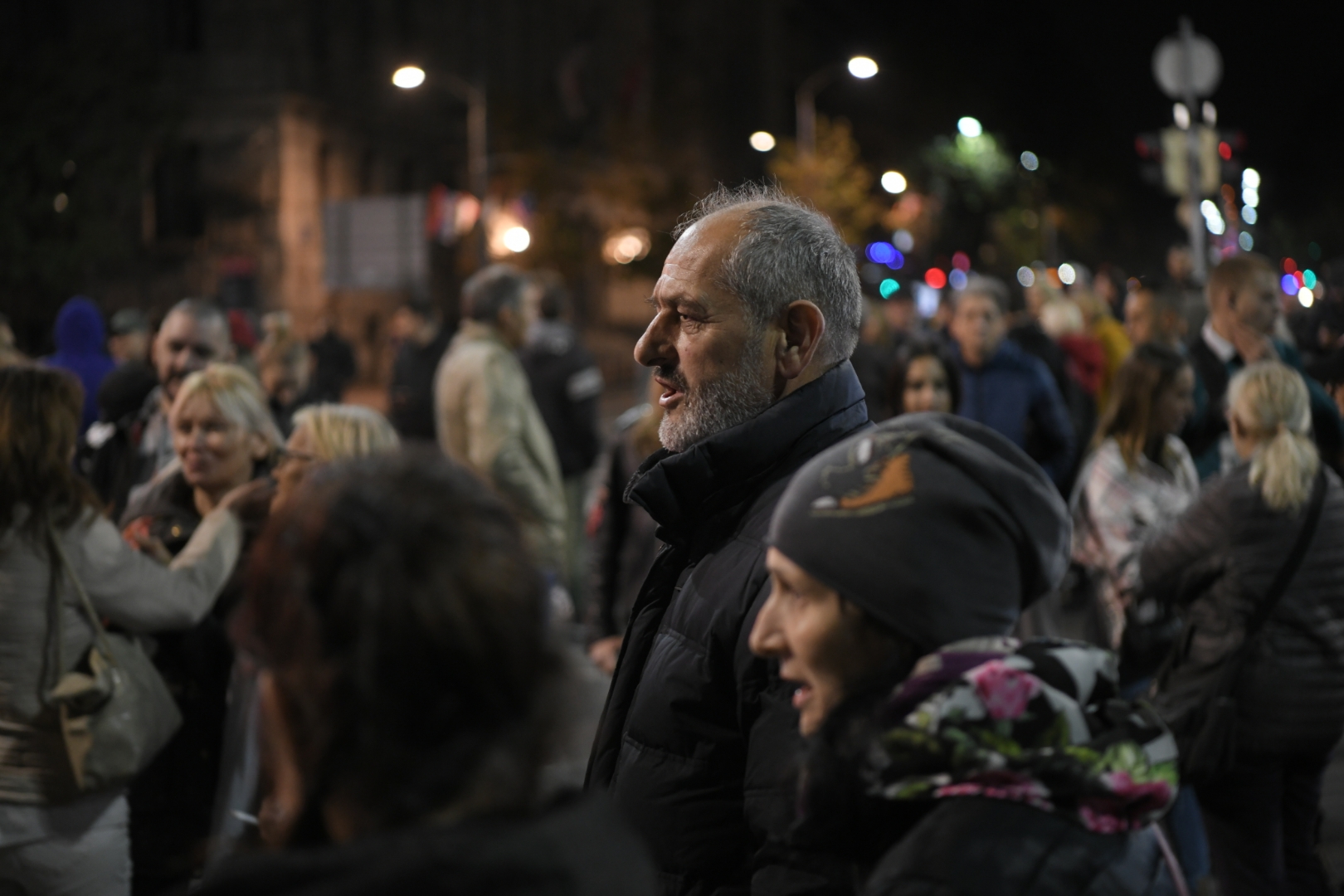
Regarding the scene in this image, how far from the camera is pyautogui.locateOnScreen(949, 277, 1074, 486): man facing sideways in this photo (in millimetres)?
7750

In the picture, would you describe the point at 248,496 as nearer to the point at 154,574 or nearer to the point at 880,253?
the point at 154,574

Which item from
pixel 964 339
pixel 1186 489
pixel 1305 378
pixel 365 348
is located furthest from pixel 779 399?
pixel 365 348

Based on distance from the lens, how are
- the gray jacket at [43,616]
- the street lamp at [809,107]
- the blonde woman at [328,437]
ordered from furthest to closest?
1. the street lamp at [809,107]
2. the blonde woman at [328,437]
3. the gray jacket at [43,616]

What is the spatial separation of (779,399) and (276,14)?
3836cm

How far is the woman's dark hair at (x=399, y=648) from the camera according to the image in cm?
137

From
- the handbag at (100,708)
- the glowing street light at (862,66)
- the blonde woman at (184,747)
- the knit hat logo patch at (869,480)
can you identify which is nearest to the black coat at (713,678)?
the knit hat logo patch at (869,480)

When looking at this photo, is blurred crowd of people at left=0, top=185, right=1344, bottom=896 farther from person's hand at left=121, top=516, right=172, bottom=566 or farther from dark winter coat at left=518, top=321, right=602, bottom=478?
dark winter coat at left=518, top=321, right=602, bottom=478

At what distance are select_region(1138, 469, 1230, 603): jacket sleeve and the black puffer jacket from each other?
0.01m

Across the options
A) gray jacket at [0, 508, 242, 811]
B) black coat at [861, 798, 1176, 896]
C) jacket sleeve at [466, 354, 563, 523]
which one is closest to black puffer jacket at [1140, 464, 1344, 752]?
black coat at [861, 798, 1176, 896]

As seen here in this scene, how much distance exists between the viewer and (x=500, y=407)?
8500mm

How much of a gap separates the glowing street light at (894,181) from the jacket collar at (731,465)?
53.0 metres

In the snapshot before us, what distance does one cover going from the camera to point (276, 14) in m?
37.6

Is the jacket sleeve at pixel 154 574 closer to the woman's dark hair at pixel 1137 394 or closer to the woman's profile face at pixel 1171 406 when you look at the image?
the woman's dark hair at pixel 1137 394

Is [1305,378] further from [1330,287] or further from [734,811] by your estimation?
[734,811]
